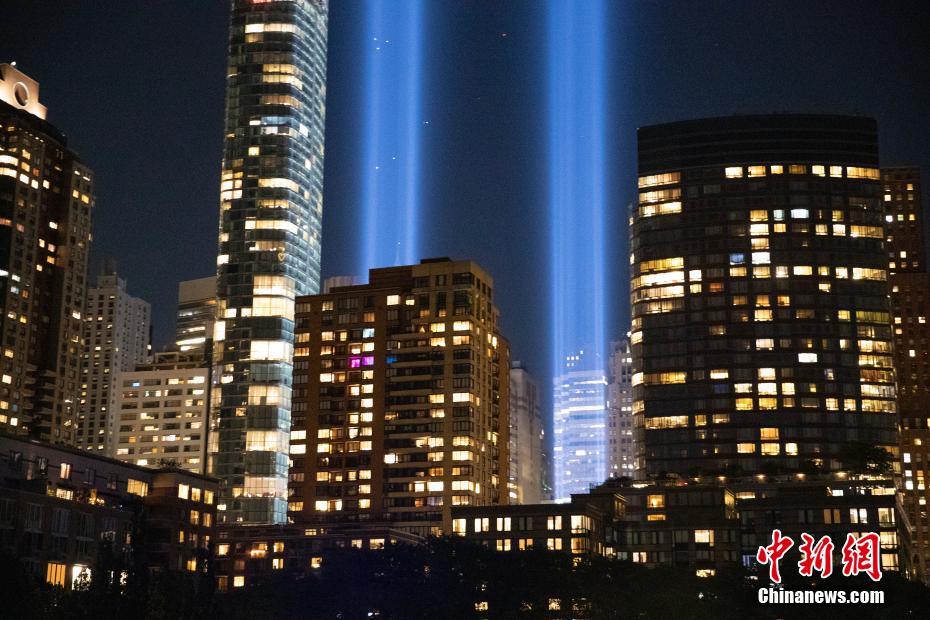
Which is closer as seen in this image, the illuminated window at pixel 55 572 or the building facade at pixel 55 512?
the building facade at pixel 55 512

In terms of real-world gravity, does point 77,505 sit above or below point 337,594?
above

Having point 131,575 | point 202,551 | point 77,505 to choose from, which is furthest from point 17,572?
point 77,505

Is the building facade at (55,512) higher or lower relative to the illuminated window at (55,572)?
higher

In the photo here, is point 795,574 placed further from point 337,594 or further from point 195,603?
point 195,603

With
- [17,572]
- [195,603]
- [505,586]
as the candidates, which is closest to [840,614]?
[505,586]

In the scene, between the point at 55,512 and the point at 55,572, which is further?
the point at 55,512

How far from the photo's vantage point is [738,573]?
185750mm

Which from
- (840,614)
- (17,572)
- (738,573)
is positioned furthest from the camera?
(738,573)

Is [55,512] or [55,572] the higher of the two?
[55,512]

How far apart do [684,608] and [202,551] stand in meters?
65.1

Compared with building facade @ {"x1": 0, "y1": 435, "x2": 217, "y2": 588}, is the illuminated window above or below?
below

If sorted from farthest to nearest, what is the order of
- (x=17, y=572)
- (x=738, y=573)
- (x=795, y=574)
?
→ (x=738, y=573)
(x=795, y=574)
(x=17, y=572)

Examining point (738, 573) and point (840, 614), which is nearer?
point (840, 614)

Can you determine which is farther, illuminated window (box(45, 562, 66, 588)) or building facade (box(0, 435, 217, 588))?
illuminated window (box(45, 562, 66, 588))
